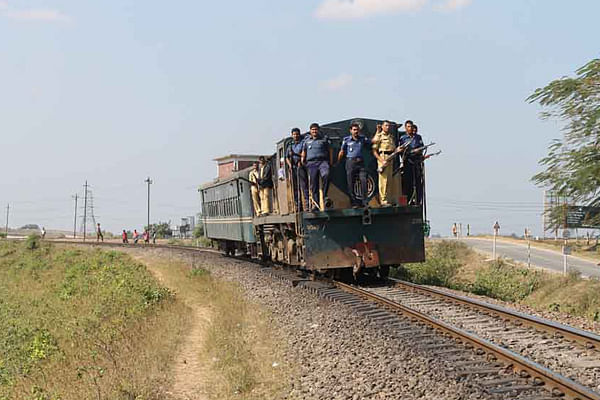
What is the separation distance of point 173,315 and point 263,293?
212cm

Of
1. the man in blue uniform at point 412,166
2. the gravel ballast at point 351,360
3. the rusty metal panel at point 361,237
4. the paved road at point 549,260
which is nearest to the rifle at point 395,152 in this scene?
the man in blue uniform at point 412,166

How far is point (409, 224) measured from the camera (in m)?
14.1

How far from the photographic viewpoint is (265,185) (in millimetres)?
17547

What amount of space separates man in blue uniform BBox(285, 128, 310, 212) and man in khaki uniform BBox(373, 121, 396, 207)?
157 centimetres

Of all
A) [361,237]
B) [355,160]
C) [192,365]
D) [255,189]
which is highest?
[355,160]

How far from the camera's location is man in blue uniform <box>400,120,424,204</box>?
13.8 m

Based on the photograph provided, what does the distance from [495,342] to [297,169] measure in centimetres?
687

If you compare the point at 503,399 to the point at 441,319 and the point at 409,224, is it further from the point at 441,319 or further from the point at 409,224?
the point at 409,224

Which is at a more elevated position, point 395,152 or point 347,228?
point 395,152

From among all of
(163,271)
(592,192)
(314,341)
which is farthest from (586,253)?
(314,341)

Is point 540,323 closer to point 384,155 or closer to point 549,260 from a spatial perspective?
point 384,155

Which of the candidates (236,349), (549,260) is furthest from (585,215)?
(549,260)

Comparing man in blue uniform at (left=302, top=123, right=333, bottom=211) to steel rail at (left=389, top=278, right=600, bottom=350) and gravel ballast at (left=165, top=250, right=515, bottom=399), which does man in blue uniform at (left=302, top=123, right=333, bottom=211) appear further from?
steel rail at (left=389, top=278, right=600, bottom=350)

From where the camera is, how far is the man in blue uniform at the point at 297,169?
13.8 m
